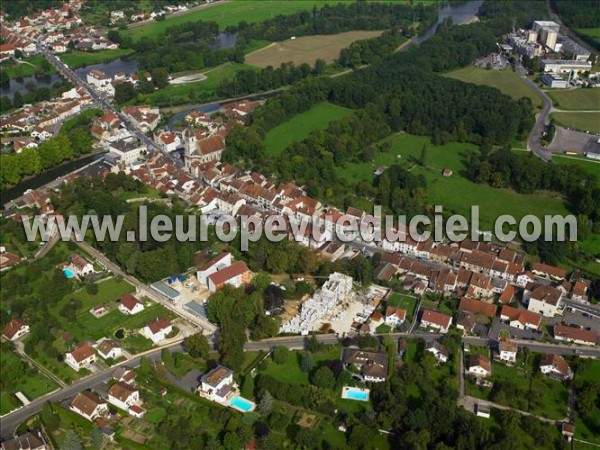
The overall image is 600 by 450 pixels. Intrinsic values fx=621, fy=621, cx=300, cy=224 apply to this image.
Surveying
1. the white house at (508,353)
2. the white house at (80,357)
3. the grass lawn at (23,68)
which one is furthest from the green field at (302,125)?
the grass lawn at (23,68)

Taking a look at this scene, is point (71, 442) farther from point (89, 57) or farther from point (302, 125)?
point (89, 57)

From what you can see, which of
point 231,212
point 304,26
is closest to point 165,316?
point 231,212

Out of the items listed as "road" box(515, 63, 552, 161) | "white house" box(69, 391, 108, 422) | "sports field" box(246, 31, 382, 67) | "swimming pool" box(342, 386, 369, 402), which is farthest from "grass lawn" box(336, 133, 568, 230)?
"sports field" box(246, 31, 382, 67)

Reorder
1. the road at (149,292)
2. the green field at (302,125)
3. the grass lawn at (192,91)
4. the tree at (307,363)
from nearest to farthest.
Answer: the tree at (307,363) → the road at (149,292) → the green field at (302,125) → the grass lawn at (192,91)

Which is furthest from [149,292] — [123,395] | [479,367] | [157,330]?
[479,367]

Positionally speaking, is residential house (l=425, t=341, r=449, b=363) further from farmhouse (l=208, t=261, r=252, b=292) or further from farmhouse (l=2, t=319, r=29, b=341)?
farmhouse (l=2, t=319, r=29, b=341)

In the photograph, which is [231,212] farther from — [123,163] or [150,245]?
[123,163]

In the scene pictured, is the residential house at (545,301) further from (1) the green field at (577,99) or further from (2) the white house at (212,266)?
(1) the green field at (577,99)
